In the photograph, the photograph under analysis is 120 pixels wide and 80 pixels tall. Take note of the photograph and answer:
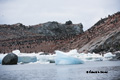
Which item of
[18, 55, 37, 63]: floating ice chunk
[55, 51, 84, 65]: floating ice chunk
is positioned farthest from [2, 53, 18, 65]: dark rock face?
[55, 51, 84, 65]: floating ice chunk

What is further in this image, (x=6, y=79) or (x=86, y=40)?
(x=86, y=40)

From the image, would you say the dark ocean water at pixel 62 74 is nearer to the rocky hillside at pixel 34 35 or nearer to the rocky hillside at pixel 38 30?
the rocky hillside at pixel 34 35

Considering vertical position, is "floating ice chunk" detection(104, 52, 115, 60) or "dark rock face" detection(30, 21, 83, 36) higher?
"dark rock face" detection(30, 21, 83, 36)

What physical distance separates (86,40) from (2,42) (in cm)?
5166

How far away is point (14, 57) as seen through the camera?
212 ft

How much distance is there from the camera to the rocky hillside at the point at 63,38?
9074cm

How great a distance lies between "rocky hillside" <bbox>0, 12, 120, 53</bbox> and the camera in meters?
90.7

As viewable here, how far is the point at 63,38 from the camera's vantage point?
464ft

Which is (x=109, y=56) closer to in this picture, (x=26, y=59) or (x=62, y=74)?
(x=26, y=59)

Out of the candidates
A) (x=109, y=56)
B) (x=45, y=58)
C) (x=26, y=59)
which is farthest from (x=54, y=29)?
(x=45, y=58)

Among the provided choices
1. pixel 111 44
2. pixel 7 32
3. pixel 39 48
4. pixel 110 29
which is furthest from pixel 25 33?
pixel 111 44

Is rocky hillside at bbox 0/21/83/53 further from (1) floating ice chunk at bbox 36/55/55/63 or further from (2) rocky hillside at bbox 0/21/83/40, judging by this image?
(1) floating ice chunk at bbox 36/55/55/63

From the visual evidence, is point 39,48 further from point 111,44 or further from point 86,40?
point 111,44

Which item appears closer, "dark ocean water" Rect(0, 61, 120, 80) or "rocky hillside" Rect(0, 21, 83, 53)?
"dark ocean water" Rect(0, 61, 120, 80)
